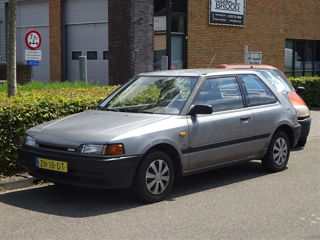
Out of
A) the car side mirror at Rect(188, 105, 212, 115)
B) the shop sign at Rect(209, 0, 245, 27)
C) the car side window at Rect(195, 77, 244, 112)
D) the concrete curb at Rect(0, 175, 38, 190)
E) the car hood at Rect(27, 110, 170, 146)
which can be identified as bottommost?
the concrete curb at Rect(0, 175, 38, 190)

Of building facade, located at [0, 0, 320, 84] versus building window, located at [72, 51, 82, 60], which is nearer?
building facade, located at [0, 0, 320, 84]

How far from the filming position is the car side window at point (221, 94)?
7184 millimetres

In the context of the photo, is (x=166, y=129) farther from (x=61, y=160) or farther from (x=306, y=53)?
(x=306, y=53)

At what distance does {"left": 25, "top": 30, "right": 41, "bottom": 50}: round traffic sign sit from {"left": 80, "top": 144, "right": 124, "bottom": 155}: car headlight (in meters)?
8.25

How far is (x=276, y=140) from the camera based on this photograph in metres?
8.16

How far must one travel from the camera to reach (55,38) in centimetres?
2250

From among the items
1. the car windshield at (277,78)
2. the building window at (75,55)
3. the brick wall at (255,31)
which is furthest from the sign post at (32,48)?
the brick wall at (255,31)

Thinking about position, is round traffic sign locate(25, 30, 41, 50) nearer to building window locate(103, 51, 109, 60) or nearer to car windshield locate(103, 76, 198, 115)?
car windshield locate(103, 76, 198, 115)

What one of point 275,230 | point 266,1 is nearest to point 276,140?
point 275,230

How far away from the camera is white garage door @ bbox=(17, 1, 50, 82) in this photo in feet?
76.0

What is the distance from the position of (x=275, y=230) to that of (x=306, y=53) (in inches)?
967

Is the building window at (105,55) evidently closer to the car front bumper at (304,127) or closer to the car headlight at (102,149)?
the car front bumper at (304,127)

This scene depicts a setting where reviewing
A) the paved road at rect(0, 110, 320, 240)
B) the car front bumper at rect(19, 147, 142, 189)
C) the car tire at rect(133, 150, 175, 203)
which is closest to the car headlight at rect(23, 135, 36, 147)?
the car front bumper at rect(19, 147, 142, 189)

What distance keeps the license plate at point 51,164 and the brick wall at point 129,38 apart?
41.5 ft
